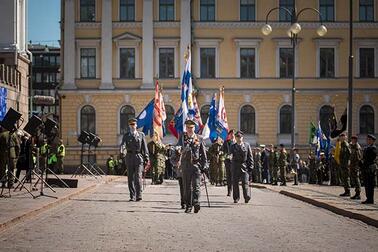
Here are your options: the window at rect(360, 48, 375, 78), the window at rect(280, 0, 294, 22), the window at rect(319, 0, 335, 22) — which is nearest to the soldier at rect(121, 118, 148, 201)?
the window at rect(280, 0, 294, 22)

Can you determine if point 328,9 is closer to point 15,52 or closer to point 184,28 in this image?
point 184,28

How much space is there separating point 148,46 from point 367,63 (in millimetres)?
16117

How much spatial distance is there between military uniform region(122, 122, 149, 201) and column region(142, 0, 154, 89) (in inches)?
1339

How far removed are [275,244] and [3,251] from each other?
12.8 ft

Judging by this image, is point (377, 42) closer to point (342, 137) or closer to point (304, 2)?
point (304, 2)

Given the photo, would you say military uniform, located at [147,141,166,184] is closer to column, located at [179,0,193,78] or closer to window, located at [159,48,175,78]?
window, located at [159,48,175,78]

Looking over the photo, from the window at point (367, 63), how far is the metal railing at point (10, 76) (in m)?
25.5

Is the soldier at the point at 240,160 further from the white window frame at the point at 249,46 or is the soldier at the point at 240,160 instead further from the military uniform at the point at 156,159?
the white window frame at the point at 249,46

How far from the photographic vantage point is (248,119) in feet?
180

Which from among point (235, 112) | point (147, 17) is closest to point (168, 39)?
point (147, 17)

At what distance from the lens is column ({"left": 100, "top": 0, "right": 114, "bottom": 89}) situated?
5428 cm

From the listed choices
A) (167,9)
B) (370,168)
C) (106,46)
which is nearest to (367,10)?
(167,9)

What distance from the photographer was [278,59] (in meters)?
55.5

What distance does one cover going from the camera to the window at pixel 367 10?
55844 millimetres
